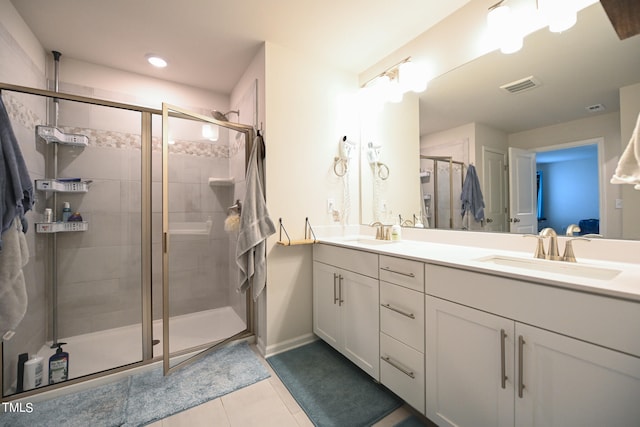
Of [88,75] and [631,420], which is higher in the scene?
[88,75]

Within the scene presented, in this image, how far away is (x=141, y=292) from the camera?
2.07 metres

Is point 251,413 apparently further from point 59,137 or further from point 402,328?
point 59,137

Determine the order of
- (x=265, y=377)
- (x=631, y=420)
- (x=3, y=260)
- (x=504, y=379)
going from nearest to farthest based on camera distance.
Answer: (x=631, y=420) < (x=504, y=379) < (x=3, y=260) < (x=265, y=377)

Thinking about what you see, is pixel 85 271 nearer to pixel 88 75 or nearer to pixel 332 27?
pixel 88 75

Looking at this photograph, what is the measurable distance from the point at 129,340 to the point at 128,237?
0.83 metres

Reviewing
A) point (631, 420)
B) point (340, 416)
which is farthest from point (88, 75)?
point (631, 420)

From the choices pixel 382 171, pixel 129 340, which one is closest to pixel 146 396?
pixel 129 340

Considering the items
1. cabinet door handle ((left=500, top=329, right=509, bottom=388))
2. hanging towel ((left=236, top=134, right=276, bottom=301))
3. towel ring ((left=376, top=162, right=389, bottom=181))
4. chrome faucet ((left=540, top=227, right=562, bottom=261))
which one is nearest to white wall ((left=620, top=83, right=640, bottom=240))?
chrome faucet ((left=540, top=227, right=562, bottom=261))

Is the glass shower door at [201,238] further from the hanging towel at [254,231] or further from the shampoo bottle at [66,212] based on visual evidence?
the shampoo bottle at [66,212]

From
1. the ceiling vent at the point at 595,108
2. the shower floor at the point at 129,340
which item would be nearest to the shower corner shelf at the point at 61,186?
the shower floor at the point at 129,340

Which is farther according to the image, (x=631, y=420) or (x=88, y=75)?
(x=88, y=75)

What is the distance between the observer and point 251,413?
142 centimetres

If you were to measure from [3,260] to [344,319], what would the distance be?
1.90 metres

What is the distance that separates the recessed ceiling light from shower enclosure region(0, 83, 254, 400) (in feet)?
1.73
